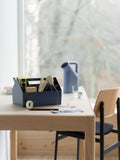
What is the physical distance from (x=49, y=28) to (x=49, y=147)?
1.32 m

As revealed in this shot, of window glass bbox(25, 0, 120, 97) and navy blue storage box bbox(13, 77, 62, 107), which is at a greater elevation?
window glass bbox(25, 0, 120, 97)

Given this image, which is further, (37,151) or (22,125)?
(37,151)

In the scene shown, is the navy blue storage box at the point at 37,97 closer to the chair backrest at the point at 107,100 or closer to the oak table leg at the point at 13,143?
the chair backrest at the point at 107,100

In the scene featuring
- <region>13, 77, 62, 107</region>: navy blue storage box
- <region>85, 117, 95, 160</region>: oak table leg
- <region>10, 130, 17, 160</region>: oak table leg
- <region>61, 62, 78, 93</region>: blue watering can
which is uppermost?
<region>61, 62, 78, 93</region>: blue watering can

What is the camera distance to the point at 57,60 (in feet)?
12.5

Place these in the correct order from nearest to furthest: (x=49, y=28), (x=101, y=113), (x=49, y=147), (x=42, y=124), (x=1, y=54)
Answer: (x=42, y=124)
(x=101, y=113)
(x=1, y=54)
(x=49, y=147)
(x=49, y=28)

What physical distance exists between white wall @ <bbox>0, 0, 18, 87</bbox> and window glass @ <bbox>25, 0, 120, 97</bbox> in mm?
424

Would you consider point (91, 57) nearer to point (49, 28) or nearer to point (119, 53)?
point (119, 53)

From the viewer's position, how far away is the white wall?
2.72 metres

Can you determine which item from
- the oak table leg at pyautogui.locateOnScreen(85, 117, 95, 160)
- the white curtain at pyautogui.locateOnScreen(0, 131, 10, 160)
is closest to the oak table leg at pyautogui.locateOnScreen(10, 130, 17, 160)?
the white curtain at pyautogui.locateOnScreen(0, 131, 10, 160)

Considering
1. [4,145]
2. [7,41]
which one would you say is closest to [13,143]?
[4,145]

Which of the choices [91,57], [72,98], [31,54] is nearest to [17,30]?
[31,54]

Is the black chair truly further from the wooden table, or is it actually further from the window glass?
the window glass

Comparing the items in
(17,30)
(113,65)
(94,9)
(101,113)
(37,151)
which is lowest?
(37,151)
